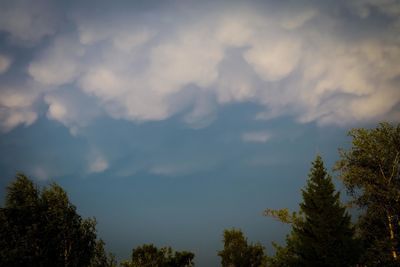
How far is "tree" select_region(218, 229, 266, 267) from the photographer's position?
3009 inches

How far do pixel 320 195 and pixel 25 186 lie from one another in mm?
40775

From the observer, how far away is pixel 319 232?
45.2 m

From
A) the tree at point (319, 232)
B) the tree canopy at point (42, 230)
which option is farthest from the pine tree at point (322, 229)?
the tree canopy at point (42, 230)

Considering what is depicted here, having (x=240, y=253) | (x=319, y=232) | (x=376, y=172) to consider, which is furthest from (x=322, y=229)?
(x=240, y=253)

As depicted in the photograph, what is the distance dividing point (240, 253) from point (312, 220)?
33.7 metres

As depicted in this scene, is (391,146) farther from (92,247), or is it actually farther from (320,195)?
(92,247)

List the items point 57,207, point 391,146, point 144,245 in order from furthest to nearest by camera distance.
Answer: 1. point 144,245
2. point 57,207
3. point 391,146

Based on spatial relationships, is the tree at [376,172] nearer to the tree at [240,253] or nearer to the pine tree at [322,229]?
the pine tree at [322,229]

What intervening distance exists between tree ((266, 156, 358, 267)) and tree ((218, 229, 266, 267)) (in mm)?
29254

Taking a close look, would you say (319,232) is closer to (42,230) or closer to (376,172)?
(376,172)

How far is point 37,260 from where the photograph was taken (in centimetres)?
4422

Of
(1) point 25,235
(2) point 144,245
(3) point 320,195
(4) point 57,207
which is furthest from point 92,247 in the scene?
(3) point 320,195

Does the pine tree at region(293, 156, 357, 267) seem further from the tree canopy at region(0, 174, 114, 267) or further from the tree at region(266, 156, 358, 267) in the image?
the tree canopy at region(0, 174, 114, 267)

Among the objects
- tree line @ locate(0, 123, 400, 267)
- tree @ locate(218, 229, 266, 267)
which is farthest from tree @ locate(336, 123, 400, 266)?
tree @ locate(218, 229, 266, 267)
